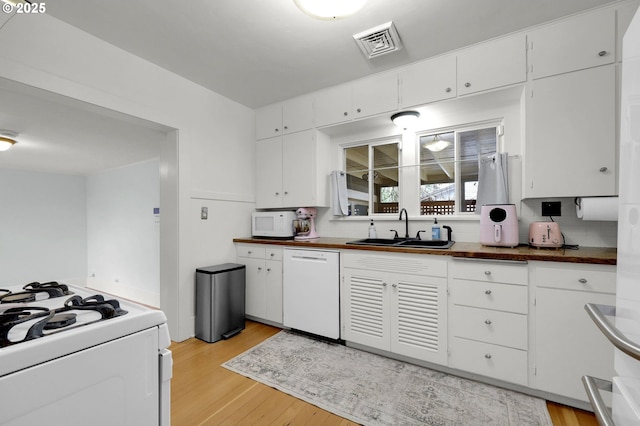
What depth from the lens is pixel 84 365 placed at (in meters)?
0.70

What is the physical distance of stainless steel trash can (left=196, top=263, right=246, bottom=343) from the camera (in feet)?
8.88

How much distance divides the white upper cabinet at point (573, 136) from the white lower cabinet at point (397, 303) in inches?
40.1

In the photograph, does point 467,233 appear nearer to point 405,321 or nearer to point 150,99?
point 405,321

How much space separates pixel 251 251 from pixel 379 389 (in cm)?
194

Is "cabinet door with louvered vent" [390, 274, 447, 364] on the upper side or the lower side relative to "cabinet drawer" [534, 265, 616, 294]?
lower

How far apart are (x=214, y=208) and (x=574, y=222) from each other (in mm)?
3380

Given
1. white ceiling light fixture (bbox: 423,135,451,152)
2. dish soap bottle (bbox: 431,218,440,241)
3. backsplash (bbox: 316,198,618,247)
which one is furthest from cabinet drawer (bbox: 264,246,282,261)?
white ceiling light fixture (bbox: 423,135,451,152)

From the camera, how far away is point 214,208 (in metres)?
3.12

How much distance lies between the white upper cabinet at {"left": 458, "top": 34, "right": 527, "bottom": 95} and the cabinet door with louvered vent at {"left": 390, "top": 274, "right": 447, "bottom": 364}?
1638mm

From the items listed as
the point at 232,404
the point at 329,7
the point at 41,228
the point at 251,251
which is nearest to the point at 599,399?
the point at 232,404

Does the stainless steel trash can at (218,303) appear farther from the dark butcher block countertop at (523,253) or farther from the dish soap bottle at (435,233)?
the dish soap bottle at (435,233)

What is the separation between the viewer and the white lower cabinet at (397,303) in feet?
6.92

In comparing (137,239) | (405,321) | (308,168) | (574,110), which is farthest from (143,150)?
(574,110)

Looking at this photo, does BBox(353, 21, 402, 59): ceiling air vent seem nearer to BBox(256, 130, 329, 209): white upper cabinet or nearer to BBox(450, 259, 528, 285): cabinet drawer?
BBox(256, 130, 329, 209): white upper cabinet
